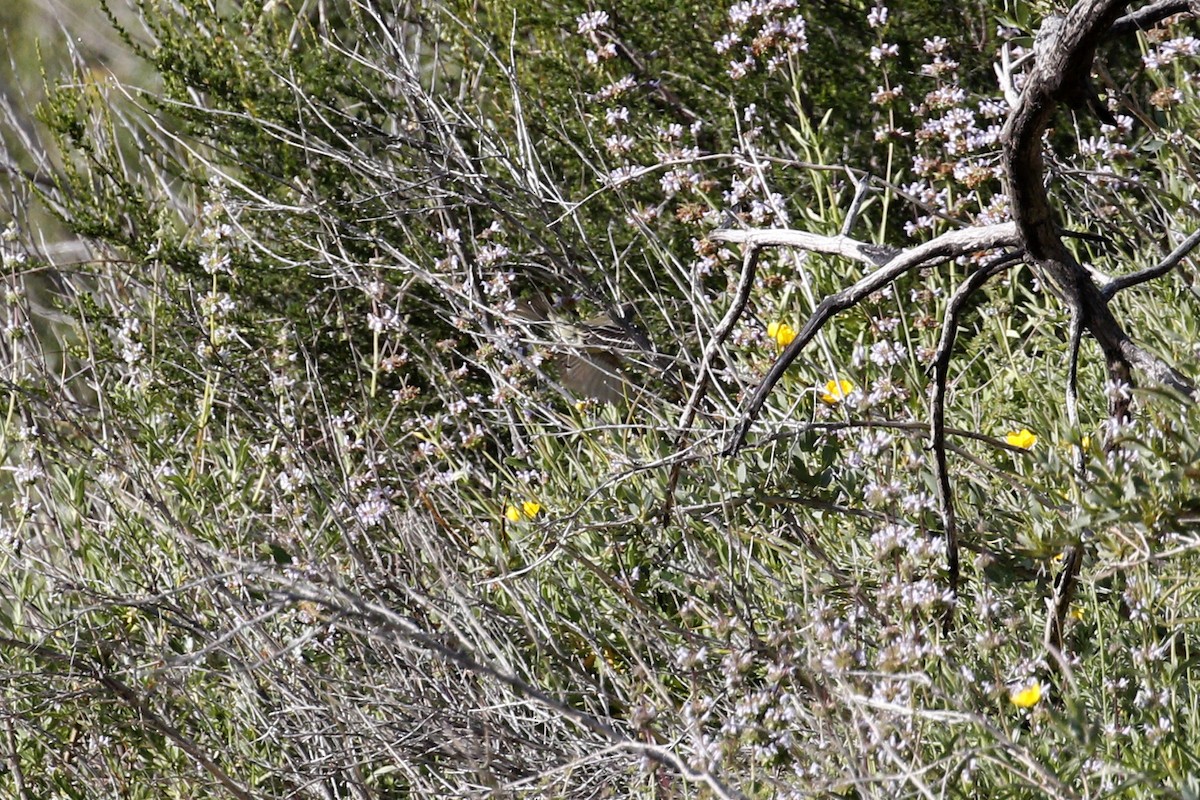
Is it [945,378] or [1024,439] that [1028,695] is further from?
[1024,439]

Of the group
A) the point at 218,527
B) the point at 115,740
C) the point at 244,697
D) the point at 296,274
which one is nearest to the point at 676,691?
the point at 244,697

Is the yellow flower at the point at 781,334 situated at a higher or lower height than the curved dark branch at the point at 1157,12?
lower

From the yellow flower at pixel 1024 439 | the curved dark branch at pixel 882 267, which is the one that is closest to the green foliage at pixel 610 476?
the yellow flower at pixel 1024 439

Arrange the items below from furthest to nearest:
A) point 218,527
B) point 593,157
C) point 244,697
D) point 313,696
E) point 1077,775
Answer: point 593,157
point 218,527
point 244,697
point 313,696
point 1077,775

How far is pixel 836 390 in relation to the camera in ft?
8.14

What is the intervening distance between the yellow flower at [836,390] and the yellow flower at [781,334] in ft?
0.47

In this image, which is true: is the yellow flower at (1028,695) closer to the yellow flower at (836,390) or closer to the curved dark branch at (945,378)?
the curved dark branch at (945,378)

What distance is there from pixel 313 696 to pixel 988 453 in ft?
4.39

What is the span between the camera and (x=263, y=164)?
3.92 metres

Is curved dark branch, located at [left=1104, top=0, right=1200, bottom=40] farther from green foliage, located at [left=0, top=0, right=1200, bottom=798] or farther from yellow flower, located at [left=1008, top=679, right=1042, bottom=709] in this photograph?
yellow flower, located at [left=1008, top=679, right=1042, bottom=709]

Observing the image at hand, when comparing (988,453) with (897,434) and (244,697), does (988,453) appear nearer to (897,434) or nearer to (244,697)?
(897,434)

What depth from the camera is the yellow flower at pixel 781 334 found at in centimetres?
269

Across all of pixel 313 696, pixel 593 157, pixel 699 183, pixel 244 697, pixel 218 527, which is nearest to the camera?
pixel 313 696

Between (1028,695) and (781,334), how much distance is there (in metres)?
1.16
